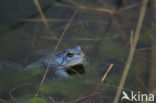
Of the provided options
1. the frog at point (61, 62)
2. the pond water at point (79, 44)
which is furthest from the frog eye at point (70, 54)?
the pond water at point (79, 44)

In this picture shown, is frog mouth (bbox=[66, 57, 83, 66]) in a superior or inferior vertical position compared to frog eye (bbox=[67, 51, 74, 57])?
inferior

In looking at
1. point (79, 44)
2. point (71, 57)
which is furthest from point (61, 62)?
point (79, 44)

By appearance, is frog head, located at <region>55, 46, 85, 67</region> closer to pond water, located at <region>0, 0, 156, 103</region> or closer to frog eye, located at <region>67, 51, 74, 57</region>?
frog eye, located at <region>67, 51, 74, 57</region>

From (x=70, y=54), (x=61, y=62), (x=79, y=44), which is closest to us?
(x=70, y=54)

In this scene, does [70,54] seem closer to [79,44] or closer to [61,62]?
[61,62]

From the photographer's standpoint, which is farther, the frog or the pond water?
the frog

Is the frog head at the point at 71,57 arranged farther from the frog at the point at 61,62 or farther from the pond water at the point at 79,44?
the pond water at the point at 79,44

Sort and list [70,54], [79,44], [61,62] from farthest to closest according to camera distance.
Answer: [79,44] < [61,62] < [70,54]

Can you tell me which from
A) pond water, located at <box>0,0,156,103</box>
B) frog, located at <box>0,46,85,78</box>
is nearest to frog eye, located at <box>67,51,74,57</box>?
frog, located at <box>0,46,85,78</box>
